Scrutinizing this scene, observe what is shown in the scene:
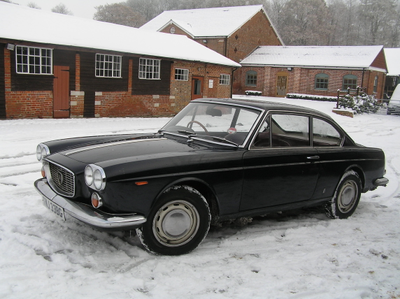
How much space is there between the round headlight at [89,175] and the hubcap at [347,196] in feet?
12.0

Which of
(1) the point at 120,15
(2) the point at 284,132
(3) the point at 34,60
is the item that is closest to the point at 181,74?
(3) the point at 34,60

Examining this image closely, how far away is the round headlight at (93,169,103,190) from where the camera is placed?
3701 mm

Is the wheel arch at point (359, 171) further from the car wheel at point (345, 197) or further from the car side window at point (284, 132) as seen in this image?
the car side window at point (284, 132)

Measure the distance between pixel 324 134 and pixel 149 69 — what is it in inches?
620

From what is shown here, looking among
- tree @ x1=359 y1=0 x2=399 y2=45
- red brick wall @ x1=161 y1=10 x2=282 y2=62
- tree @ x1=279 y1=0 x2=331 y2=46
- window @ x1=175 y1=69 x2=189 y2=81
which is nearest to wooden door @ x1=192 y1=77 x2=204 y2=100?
window @ x1=175 y1=69 x2=189 y2=81

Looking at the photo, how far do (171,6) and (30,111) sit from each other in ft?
235

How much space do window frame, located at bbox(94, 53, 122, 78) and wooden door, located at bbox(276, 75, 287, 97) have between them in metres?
22.0

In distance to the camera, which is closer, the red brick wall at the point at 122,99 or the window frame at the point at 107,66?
the red brick wall at the point at 122,99

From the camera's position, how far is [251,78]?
38469mm

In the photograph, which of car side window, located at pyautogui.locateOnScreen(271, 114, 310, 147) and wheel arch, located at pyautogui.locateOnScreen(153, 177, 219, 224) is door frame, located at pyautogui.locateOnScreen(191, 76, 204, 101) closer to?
car side window, located at pyautogui.locateOnScreen(271, 114, 310, 147)

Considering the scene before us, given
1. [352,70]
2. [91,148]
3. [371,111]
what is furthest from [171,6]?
[91,148]

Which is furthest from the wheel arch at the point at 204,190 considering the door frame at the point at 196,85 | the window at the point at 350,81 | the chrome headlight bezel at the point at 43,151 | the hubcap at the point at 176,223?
the window at the point at 350,81

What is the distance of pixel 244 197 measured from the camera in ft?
14.9

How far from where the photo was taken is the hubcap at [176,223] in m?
3.99
